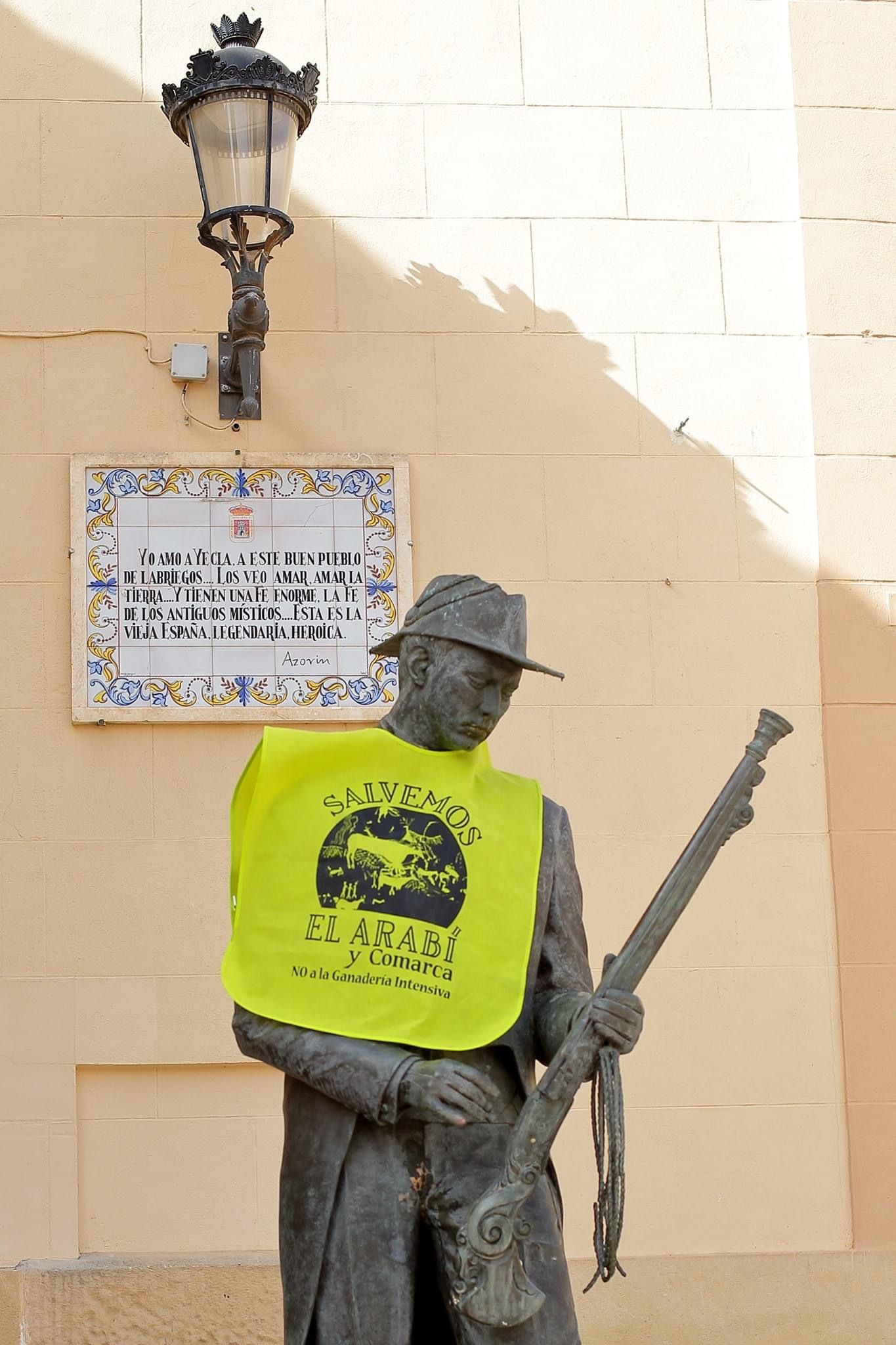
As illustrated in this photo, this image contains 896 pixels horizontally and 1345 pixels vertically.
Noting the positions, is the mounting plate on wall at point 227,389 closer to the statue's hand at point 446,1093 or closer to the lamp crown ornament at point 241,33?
the lamp crown ornament at point 241,33

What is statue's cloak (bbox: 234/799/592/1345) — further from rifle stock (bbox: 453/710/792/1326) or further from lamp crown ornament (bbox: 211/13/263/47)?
lamp crown ornament (bbox: 211/13/263/47)

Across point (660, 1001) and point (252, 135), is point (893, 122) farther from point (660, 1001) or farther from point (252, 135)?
point (660, 1001)

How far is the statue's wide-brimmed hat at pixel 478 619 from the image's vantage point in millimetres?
3465

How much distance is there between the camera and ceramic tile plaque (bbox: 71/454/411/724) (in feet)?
18.9

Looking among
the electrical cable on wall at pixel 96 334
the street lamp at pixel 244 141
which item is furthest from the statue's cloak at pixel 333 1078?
the electrical cable on wall at pixel 96 334

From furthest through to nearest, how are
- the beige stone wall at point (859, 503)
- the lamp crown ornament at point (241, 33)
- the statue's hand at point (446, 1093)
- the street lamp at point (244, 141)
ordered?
the beige stone wall at point (859, 503) < the lamp crown ornament at point (241, 33) < the street lamp at point (244, 141) < the statue's hand at point (446, 1093)

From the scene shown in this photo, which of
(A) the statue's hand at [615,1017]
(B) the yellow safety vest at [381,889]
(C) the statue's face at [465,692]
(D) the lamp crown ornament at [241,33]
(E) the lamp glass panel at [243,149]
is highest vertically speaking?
(D) the lamp crown ornament at [241,33]

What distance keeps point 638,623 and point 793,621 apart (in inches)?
18.7

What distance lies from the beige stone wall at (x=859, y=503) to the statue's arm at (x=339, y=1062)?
113 inches

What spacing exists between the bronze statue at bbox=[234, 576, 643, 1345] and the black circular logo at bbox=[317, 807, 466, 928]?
106 millimetres

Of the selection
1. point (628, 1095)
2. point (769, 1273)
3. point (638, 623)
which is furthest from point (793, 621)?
point (769, 1273)

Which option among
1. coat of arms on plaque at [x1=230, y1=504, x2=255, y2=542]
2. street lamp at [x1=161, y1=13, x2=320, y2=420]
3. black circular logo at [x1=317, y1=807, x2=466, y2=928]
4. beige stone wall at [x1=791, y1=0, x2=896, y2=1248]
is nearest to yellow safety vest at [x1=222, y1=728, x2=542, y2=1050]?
black circular logo at [x1=317, y1=807, x2=466, y2=928]

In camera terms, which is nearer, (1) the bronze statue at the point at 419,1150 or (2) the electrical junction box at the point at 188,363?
(1) the bronze statue at the point at 419,1150

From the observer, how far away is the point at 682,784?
5.92 meters
